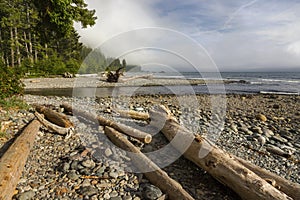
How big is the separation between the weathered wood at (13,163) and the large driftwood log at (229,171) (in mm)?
2887

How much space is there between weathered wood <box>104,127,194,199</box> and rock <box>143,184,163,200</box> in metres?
0.08

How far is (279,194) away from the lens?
265 cm

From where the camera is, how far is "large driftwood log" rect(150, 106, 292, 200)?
2.74m

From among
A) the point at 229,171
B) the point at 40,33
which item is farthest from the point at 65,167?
the point at 40,33

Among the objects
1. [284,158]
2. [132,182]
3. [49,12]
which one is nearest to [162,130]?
[132,182]

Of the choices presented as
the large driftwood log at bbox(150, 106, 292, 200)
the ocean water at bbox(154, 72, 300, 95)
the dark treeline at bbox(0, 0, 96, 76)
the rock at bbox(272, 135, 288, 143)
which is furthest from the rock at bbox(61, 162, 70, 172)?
the dark treeline at bbox(0, 0, 96, 76)

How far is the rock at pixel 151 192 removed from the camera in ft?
9.87

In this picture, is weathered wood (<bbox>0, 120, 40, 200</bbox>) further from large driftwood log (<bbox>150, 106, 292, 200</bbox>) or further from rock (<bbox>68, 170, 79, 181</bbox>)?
large driftwood log (<bbox>150, 106, 292, 200</bbox>)

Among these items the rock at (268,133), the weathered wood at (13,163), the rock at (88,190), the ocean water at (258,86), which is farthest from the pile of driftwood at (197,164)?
the ocean water at (258,86)

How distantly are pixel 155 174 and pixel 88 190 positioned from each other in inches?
41.5

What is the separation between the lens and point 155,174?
11.1ft

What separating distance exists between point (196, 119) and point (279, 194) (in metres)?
5.30

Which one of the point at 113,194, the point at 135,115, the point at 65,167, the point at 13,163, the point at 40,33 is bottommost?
the point at 113,194

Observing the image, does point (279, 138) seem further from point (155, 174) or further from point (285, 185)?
point (155, 174)
